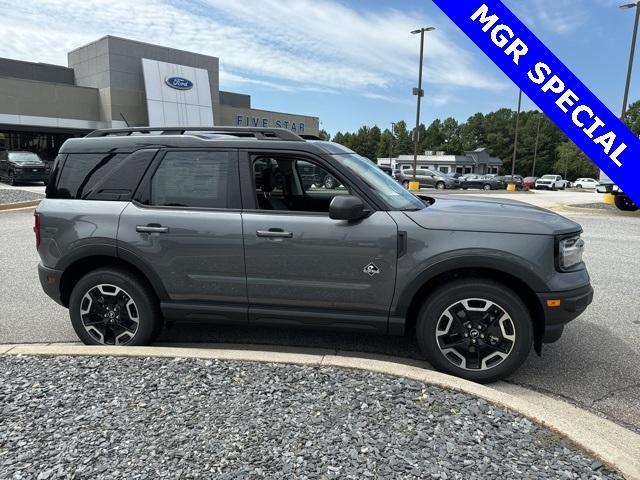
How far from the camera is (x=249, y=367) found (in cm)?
336

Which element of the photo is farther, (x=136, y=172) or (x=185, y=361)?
(x=136, y=172)

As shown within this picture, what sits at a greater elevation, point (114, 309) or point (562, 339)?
point (114, 309)

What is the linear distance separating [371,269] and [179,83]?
136 feet

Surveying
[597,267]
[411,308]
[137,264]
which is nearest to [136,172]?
[137,264]

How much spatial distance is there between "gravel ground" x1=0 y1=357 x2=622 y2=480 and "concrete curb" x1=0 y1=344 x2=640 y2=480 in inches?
3.4

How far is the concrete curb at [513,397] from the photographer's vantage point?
97.1 inches

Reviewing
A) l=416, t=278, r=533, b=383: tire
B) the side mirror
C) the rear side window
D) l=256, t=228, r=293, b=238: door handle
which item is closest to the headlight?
l=416, t=278, r=533, b=383: tire

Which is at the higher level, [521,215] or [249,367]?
[521,215]

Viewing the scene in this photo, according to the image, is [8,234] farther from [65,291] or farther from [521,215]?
[521,215]

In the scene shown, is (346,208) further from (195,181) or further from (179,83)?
(179,83)

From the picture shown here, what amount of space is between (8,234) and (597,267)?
11.5 metres

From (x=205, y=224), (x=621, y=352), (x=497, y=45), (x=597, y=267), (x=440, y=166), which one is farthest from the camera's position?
(x=440, y=166)

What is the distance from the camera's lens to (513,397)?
9.75 feet

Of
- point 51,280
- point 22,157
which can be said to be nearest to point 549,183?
point 22,157
